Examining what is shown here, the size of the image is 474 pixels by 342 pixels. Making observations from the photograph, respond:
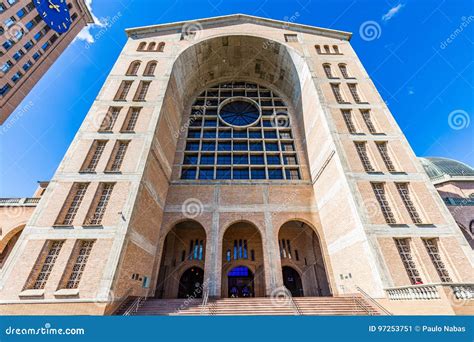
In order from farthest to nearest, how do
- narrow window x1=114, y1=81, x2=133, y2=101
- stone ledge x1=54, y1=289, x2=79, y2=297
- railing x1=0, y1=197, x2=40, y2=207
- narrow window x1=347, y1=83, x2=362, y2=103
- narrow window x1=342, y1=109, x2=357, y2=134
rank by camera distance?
narrow window x1=347, y1=83, x2=362, y2=103
railing x1=0, y1=197, x2=40, y2=207
narrow window x1=114, y1=81, x2=133, y2=101
narrow window x1=342, y1=109, x2=357, y2=134
stone ledge x1=54, y1=289, x2=79, y2=297

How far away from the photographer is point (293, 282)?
1953 centimetres

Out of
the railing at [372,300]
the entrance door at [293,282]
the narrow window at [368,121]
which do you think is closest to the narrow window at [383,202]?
the railing at [372,300]

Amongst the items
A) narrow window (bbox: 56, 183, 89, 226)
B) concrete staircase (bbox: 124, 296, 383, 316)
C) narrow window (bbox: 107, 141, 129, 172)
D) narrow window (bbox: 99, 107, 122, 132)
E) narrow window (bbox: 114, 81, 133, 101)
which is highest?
narrow window (bbox: 114, 81, 133, 101)

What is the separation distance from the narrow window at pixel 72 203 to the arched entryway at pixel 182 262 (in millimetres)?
8288

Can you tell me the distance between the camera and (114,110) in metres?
17.0

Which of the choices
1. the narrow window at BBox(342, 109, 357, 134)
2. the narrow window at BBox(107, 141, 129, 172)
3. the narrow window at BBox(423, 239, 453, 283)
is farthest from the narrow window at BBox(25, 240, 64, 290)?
the narrow window at BBox(342, 109, 357, 134)

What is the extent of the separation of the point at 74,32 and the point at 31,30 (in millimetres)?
8387

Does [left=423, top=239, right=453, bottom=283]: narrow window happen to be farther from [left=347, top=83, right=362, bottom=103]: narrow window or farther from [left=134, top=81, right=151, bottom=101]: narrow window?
[left=134, top=81, right=151, bottom=101]: narrow window

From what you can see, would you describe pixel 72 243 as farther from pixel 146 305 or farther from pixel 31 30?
pixel 31 30

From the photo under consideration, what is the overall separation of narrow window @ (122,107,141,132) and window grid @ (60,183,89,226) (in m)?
5.11

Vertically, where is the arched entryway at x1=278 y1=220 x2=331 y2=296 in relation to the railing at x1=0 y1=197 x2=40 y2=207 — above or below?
below

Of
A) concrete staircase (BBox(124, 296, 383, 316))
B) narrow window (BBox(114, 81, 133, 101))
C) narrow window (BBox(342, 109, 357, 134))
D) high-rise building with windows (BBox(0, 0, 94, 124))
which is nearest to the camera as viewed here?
concrete staircase (BBox(124, 296, 383, 316))

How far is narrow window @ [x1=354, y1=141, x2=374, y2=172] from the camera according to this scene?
14825 millimetres

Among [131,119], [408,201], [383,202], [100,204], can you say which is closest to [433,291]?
[383,202]
